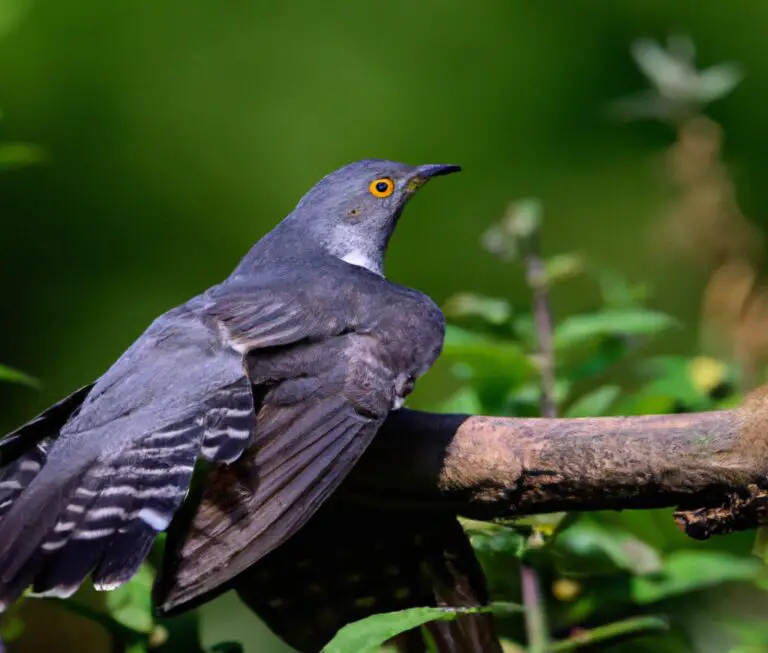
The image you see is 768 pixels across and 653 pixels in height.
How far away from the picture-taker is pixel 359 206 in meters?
4.60

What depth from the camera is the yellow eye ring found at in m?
4.63

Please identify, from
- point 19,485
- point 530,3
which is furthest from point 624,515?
point 530,3

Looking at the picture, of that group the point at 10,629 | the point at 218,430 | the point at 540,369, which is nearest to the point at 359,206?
the point at 540,369

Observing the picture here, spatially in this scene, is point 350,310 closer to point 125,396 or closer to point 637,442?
point 125,396

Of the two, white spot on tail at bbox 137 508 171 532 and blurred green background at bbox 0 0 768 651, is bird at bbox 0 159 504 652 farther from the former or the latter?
blurred green background at bbox 0 0 768 651

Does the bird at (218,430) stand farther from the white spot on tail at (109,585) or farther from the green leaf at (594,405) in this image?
the green leaf at (594,405)

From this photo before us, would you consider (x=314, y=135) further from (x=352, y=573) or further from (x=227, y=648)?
(x=227, y=648)

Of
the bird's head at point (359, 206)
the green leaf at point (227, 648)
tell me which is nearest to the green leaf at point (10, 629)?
the green leaf at point (227, 648)

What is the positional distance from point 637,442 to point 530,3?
12.8ft

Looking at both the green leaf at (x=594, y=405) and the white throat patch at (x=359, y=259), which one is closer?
the green leaf at (x=594, y=405)

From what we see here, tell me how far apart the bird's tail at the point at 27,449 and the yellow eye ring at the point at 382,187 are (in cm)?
162

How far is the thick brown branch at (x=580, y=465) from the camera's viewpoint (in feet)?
8.56

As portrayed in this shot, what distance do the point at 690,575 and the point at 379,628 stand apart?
862 mm

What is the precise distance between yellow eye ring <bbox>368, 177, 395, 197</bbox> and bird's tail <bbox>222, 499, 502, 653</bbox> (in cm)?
164
